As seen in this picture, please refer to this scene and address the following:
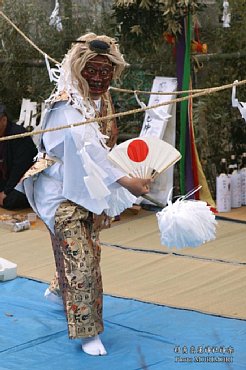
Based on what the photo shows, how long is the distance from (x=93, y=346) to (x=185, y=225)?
66cm

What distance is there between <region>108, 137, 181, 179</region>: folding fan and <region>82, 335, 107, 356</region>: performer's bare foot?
0.72m

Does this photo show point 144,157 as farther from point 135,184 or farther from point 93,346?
point 93,346

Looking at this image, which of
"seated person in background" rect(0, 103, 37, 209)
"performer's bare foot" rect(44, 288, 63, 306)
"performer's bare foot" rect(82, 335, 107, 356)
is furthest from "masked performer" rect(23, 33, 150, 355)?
"seated person in background" rect(0, 103, 37, 209)

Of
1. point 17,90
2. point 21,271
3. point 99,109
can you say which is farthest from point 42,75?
point 99,109

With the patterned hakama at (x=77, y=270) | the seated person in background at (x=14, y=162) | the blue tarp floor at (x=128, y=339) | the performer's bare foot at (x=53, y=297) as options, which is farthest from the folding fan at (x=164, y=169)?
the seated person in background at (x=14, y=162)

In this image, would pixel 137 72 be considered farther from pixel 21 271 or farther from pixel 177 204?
pixel 177 204

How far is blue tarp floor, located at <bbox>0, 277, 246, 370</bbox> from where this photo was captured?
121 inches

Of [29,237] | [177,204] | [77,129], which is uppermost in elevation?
[77,129]

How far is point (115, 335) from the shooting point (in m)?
3.40

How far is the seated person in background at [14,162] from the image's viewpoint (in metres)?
5.83

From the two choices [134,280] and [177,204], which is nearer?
[177,204]

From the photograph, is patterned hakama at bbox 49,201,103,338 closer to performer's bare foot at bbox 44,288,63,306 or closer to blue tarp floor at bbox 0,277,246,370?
blue tarp floor at bbox 0,277,246,370

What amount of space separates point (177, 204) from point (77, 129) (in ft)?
1.63

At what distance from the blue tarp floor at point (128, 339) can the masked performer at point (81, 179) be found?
12 cm
